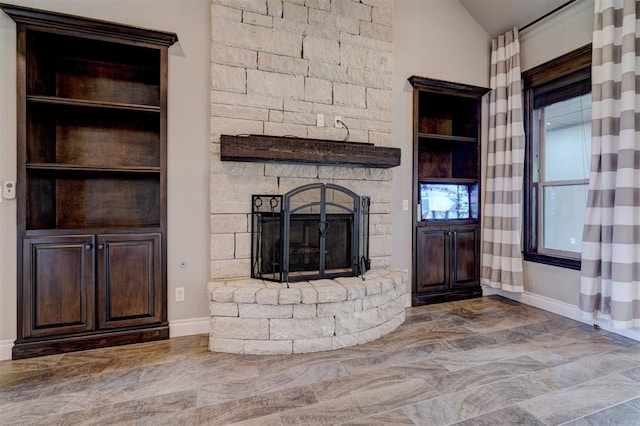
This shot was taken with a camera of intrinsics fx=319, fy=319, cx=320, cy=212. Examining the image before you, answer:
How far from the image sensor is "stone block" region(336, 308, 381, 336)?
2580 millimetres

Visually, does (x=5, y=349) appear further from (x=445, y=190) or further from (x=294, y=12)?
(x=445, y=190)

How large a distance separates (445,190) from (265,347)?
2.67m

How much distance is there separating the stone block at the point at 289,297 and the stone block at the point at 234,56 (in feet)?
6.56

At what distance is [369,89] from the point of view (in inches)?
129

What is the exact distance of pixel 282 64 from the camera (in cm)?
296

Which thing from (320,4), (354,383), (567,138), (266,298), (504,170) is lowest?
(354,383)

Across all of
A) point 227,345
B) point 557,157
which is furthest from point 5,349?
point 557,157

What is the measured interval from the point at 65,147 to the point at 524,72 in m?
4.68

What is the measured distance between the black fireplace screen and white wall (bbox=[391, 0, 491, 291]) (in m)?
0.65

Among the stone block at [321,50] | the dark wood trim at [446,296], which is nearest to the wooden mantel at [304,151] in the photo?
the stone block at [321,50]

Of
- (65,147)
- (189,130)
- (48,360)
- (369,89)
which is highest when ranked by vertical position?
(369,89)

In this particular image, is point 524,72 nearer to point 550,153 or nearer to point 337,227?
point 550,153

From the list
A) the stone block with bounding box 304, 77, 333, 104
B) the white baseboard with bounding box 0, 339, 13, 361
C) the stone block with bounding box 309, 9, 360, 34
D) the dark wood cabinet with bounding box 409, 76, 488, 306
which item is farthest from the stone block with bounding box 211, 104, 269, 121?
the white baseboard with bounding box 0, 339, 13, 361

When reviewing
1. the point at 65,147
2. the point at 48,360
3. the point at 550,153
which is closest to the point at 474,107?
the point at 550,153
